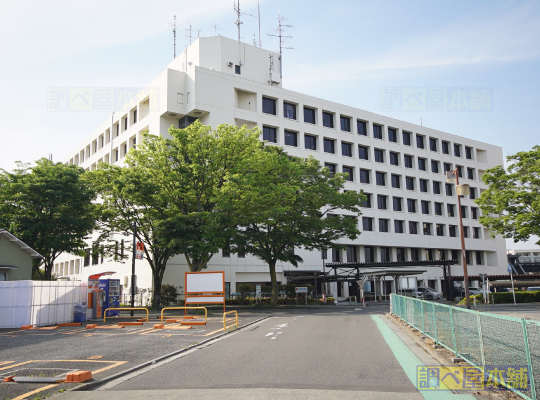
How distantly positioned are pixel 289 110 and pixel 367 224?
18058 mm

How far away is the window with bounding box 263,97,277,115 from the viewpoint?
53844mm

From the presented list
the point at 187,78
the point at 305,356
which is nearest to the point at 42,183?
the point at 187,78

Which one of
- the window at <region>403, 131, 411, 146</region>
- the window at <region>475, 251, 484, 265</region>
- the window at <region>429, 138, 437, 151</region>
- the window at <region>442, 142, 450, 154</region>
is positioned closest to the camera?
the window at <region>403, 131, 411, 146</region>

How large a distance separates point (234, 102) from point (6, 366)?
42.3 meters

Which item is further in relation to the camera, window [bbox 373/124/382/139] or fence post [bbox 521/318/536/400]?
window [bbox 373/124/382/139]

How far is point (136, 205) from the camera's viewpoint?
35.8 m

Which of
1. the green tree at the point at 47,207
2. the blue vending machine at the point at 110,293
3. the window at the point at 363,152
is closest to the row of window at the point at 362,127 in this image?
the window at the point at 363,152

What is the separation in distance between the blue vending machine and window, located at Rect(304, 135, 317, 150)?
3305cm

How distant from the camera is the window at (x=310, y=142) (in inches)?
2222

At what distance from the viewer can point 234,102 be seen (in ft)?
165

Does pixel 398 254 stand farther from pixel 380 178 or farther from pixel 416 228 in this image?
pixel 380 178

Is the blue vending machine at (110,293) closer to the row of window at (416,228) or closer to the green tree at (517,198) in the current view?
the green tree at (517,198)

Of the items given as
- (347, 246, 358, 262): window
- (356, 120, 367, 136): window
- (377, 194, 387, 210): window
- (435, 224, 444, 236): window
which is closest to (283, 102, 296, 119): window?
(356, 120, 367, 136): window

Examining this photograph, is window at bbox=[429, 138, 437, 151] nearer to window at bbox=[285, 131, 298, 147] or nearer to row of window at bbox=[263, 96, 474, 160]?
row of window at bbox=[263, 96, 474, 160]
